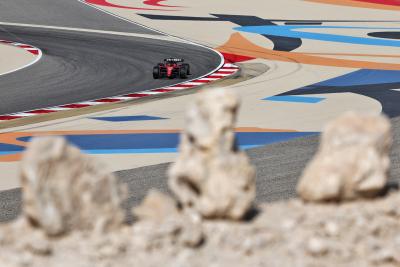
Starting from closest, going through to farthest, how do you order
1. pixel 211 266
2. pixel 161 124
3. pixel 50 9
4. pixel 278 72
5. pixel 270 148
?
pixel 211 266
pixel 270 148
pixel 161 124
pixel 278 72
pixel 50 9

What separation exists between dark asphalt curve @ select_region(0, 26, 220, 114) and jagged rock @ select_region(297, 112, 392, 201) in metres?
20.3

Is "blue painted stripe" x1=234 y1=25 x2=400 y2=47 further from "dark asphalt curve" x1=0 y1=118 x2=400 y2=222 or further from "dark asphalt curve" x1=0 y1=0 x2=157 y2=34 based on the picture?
"dark asphalt curve" x1=0 y1=118 x2=400 y2=222

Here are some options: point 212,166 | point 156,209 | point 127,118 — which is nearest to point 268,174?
point 127,118

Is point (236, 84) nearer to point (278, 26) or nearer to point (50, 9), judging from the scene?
point (278, 26)

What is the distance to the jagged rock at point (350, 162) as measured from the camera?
27.0ft

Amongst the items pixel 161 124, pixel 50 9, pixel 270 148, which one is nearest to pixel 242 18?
pixel 50 9

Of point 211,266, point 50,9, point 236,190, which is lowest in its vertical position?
point 50,9

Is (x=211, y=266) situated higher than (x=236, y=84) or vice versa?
(x=211, y=266)

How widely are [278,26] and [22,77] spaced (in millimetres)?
19531

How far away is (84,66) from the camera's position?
1449 inches

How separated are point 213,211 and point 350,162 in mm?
1445

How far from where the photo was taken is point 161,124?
2573 centimetres

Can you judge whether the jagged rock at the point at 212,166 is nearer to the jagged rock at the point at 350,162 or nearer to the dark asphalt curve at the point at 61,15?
the jagged rock at the point at 350,162

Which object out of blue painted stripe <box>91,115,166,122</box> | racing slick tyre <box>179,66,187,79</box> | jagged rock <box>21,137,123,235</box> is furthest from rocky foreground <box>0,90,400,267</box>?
racing slick tyre <box>179,66,187,79</box>
